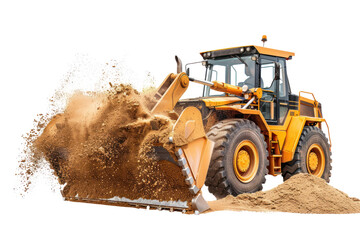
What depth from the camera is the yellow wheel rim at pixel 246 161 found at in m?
8.15

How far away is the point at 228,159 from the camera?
25.7 ft

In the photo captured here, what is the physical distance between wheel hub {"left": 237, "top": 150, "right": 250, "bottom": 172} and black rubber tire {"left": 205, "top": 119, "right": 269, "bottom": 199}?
0.82 feet

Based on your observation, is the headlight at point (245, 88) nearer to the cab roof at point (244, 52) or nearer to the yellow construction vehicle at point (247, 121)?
the yellow construction vehicle at point (247, 121)

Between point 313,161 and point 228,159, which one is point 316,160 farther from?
point 228,159

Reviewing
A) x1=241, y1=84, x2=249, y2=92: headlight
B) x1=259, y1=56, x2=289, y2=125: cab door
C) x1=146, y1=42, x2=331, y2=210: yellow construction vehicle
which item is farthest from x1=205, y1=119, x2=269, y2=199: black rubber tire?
x1=259, y1=56, x2=289, y2=125: cab door

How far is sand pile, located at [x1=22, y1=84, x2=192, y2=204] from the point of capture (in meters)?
7.02

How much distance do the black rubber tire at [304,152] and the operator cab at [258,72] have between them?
0.68 metres

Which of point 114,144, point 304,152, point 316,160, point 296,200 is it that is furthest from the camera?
point 316,160

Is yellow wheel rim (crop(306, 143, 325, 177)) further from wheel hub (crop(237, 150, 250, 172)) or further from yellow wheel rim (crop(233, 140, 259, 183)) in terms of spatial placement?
wheel hub (crop(237, 150, 250, 172))

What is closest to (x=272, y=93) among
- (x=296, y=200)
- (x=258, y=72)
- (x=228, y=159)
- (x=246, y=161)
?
(x=258, y=72)

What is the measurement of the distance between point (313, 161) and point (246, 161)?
2916 millimetres

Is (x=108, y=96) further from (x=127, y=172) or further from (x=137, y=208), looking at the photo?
(x=137, y=208)

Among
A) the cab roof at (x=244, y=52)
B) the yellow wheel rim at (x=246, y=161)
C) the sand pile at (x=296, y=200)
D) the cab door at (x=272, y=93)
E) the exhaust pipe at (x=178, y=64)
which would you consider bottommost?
the sand pile at (x=296, y=200)

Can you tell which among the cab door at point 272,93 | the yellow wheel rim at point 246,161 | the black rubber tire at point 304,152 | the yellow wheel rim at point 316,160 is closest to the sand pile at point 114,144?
the yellow wheel rim at point 246,161
